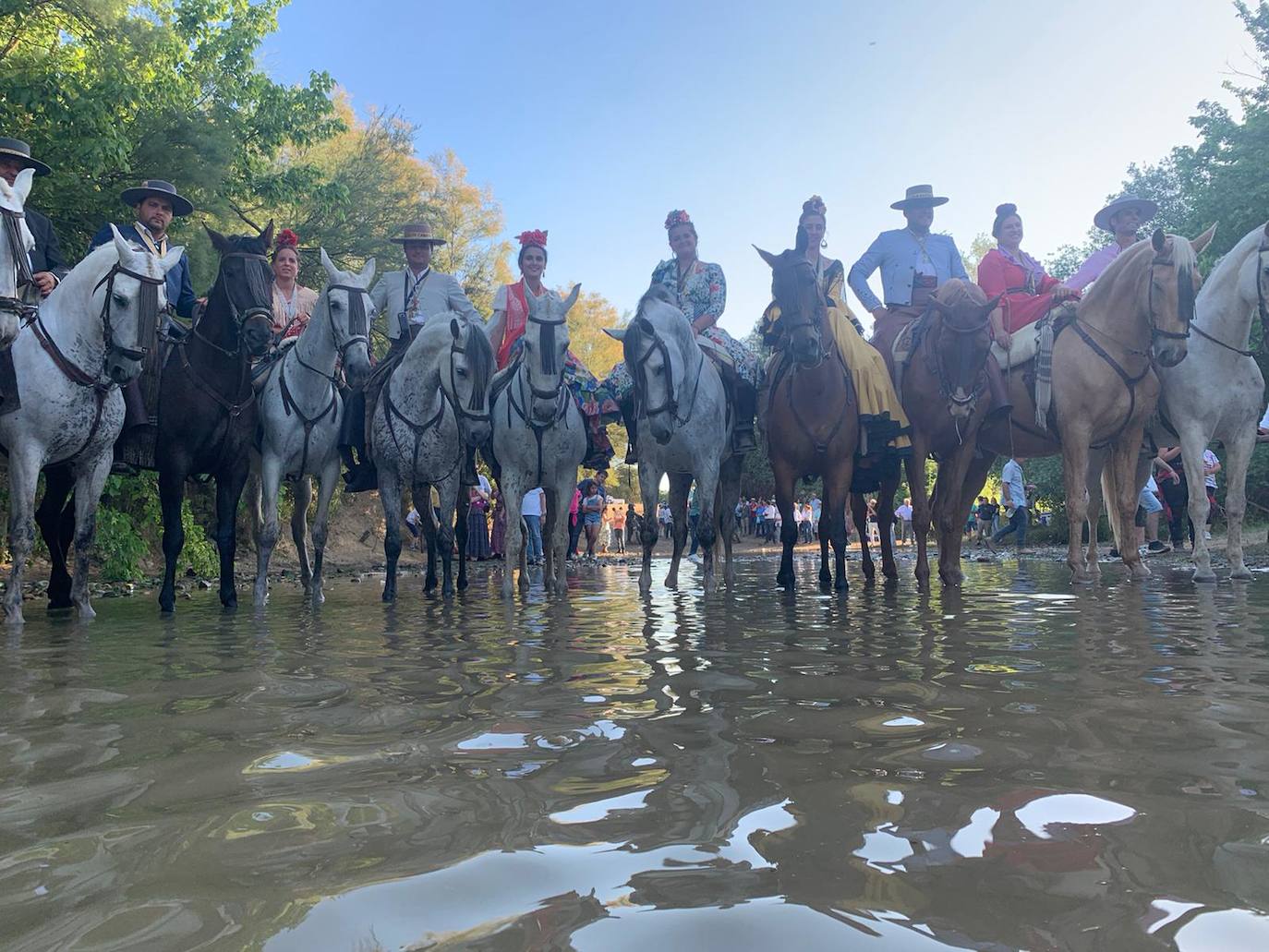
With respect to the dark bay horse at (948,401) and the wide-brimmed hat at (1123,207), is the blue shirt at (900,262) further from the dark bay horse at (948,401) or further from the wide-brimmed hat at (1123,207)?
the wide-brimmed hat at (1123,207)

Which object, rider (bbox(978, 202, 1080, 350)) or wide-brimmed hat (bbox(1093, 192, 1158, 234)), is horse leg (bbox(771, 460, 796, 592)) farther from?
wide-brimmed hat (bbox(1093, 192, 1158, 234))

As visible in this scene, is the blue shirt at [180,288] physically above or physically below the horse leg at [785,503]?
above

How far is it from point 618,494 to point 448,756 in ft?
184

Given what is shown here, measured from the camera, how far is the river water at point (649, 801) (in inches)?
49.8

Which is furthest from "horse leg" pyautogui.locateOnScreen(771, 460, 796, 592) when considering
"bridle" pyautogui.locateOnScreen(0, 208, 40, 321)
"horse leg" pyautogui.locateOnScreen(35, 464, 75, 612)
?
"horse leg" pyautogui.locateOnScreen(35, 464, 75, 612)

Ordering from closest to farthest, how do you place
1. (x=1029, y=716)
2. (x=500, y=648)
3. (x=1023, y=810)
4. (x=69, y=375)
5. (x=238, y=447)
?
1. (x=1023, y=810)
2. (x=1029, y=716)
3. (x=500, y=648)
4. (x=69, y=375)
5. (x=238, y=447)

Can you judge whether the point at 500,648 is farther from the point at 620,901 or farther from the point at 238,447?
the point at 238,447

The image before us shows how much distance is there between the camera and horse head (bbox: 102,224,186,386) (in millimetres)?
6727

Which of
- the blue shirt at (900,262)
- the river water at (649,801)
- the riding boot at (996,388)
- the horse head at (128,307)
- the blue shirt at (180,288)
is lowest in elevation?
the river water at (649,801)

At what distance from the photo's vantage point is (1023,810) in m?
Result: 1.69

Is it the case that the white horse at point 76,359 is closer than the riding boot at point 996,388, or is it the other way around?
the white horse at point 76,359

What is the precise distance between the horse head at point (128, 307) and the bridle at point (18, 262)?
51 cm

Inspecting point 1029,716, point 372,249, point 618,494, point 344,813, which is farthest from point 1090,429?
point 618,494

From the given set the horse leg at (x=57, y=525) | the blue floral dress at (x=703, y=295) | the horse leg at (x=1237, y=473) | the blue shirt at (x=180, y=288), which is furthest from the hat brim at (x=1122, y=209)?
the horse leg at (x=57, y=525)
